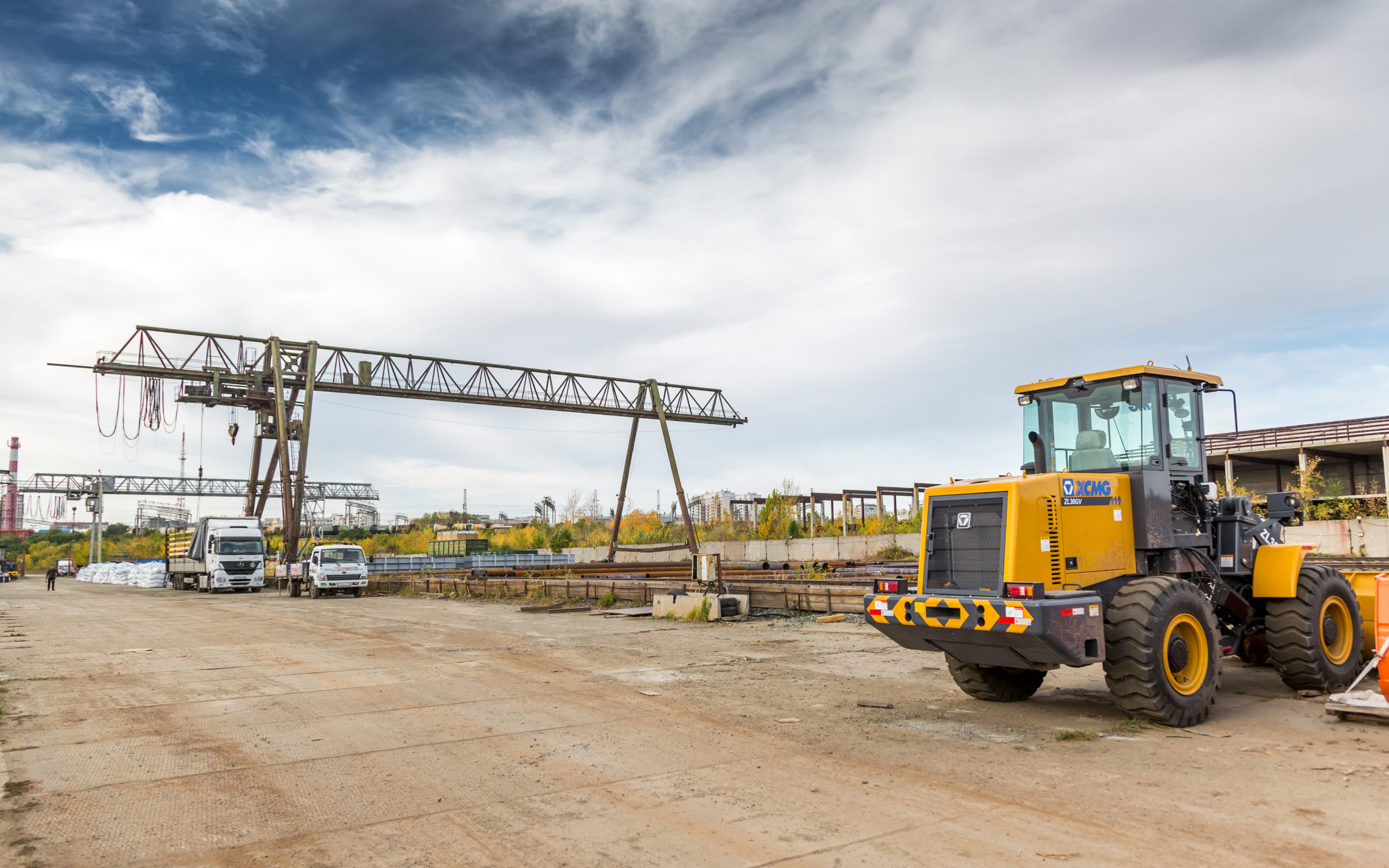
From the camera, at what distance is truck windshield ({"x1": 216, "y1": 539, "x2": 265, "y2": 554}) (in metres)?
39.9

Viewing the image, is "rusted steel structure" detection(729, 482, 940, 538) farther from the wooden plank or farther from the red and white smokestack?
the red and white smokestack

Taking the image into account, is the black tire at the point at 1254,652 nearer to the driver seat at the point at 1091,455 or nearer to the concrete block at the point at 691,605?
the driver seat at the point at 1091,455

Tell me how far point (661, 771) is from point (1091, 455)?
5.00 meters

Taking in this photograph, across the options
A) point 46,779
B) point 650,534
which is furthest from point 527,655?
point 650,534

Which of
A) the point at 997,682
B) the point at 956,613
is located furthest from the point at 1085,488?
the point at 997,682

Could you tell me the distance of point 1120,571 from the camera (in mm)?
7621

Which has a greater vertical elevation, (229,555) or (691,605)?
(229,555)

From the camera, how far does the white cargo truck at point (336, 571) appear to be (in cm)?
3328

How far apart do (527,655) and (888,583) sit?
22.5 feet

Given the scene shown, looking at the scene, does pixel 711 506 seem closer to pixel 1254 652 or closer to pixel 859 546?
pixel 859 546

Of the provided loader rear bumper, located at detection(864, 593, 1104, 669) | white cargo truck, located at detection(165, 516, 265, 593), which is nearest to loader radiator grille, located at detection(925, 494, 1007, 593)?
loader rear bumper, located at detection(864, 593, 1104, 669)

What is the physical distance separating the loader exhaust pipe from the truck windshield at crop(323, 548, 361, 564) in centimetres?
3106

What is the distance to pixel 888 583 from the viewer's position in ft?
26.7

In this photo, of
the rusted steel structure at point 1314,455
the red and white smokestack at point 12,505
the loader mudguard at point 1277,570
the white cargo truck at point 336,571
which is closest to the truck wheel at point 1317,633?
the loader mudguard at point 1277,570
